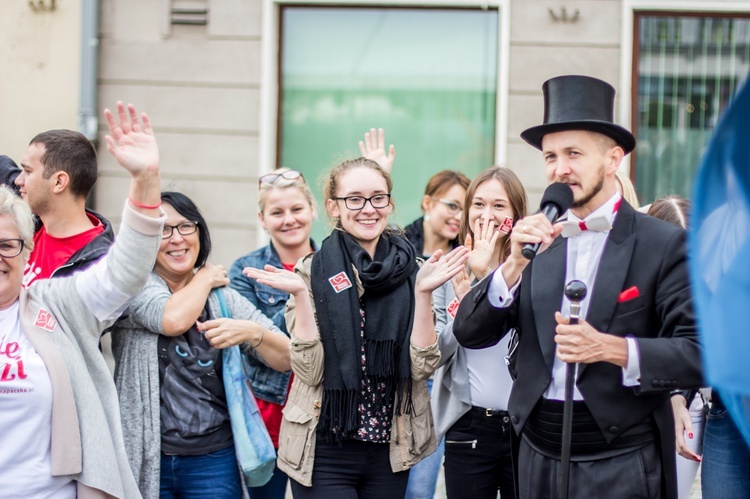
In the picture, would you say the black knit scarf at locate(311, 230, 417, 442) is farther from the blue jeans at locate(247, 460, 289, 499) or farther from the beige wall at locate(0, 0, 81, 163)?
the beige wall at locate(0, 0, 81, 163)

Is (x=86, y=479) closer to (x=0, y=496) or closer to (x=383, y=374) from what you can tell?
(x=0, y=496)

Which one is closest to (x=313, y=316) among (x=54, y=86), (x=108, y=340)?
(x=108, y=340)

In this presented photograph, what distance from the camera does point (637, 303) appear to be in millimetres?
3082

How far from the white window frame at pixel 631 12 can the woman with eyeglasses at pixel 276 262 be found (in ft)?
13.0

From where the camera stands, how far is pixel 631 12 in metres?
7.75

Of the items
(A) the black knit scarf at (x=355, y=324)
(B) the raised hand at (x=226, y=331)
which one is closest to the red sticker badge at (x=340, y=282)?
(A) the black knit scarf at (x=355, y=324)

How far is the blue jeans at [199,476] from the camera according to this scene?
3889 mm

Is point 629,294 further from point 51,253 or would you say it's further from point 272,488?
point 51,253

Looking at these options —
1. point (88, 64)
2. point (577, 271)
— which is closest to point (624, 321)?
point (577, 271)

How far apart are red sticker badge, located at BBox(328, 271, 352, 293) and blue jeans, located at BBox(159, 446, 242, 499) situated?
0.89 meters

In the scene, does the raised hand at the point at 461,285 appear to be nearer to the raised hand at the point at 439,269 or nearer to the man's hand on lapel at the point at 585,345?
the raised hand at the point at 439,269

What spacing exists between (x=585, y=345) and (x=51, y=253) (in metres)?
2.28

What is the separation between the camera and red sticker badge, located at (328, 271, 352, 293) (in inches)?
148

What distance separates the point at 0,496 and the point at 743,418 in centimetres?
242
